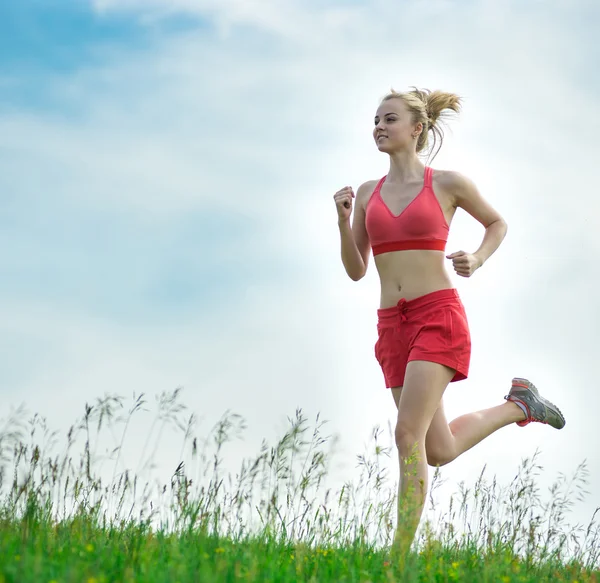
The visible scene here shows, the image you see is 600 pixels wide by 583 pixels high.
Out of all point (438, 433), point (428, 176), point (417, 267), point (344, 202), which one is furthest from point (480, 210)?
point (438, 433)

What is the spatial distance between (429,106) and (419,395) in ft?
7.04

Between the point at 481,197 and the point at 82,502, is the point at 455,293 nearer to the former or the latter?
the point at 481,197

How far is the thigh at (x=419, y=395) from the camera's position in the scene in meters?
4.77

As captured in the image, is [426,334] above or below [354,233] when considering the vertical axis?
below

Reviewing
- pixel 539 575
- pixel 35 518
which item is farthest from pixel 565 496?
pixel 35 518

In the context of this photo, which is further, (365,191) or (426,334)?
(365,191)

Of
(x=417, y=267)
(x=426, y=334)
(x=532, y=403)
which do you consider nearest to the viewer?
(x=426, y=334)

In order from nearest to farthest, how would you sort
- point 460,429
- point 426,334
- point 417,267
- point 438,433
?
1. point 426,334
2. point 417,267
3. point 438,433
4. point 460,429

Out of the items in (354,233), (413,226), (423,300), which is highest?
(354,233)

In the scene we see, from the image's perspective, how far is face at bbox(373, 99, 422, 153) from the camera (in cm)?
536

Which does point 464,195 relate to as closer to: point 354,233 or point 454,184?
point 454,184

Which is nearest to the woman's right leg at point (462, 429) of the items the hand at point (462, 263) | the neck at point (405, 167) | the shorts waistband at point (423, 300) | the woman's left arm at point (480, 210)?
the shorts waistband at point (423, 300)

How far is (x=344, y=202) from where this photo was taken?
5242mm

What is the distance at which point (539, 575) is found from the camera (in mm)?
4457
